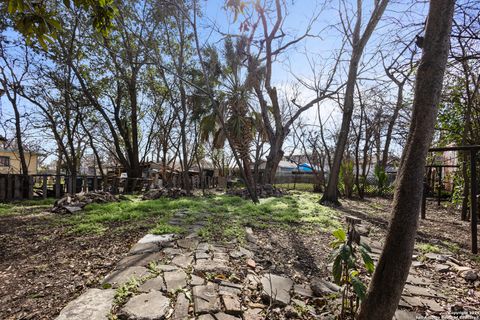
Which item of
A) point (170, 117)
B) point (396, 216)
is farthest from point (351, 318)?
point (170, 117)

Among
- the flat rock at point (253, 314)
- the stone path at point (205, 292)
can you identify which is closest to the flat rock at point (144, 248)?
the stone path at point (205, 292)

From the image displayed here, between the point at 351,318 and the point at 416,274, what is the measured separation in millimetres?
1449

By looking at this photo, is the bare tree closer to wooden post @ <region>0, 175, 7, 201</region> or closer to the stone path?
the stone path

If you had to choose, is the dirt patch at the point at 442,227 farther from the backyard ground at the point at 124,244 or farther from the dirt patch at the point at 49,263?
the dirt patch at the point at 49,263

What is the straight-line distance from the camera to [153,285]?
78.2 inches

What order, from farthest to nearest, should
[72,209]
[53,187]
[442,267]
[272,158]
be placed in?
[272,158] → [53,187] → [72,209] → [442,267]

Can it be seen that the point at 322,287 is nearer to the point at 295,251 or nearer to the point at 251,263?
the point at 251,263

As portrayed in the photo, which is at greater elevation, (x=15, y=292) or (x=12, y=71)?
(x=12, y=71)

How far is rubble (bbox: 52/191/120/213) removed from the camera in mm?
5602

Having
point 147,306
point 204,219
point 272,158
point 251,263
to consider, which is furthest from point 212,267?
point 272,158

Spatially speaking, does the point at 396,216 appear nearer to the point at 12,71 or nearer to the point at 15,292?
the point at 15,292

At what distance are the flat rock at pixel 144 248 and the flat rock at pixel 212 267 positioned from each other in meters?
0.69

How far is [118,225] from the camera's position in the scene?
13.7 ft

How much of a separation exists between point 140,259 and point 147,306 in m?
0.90
